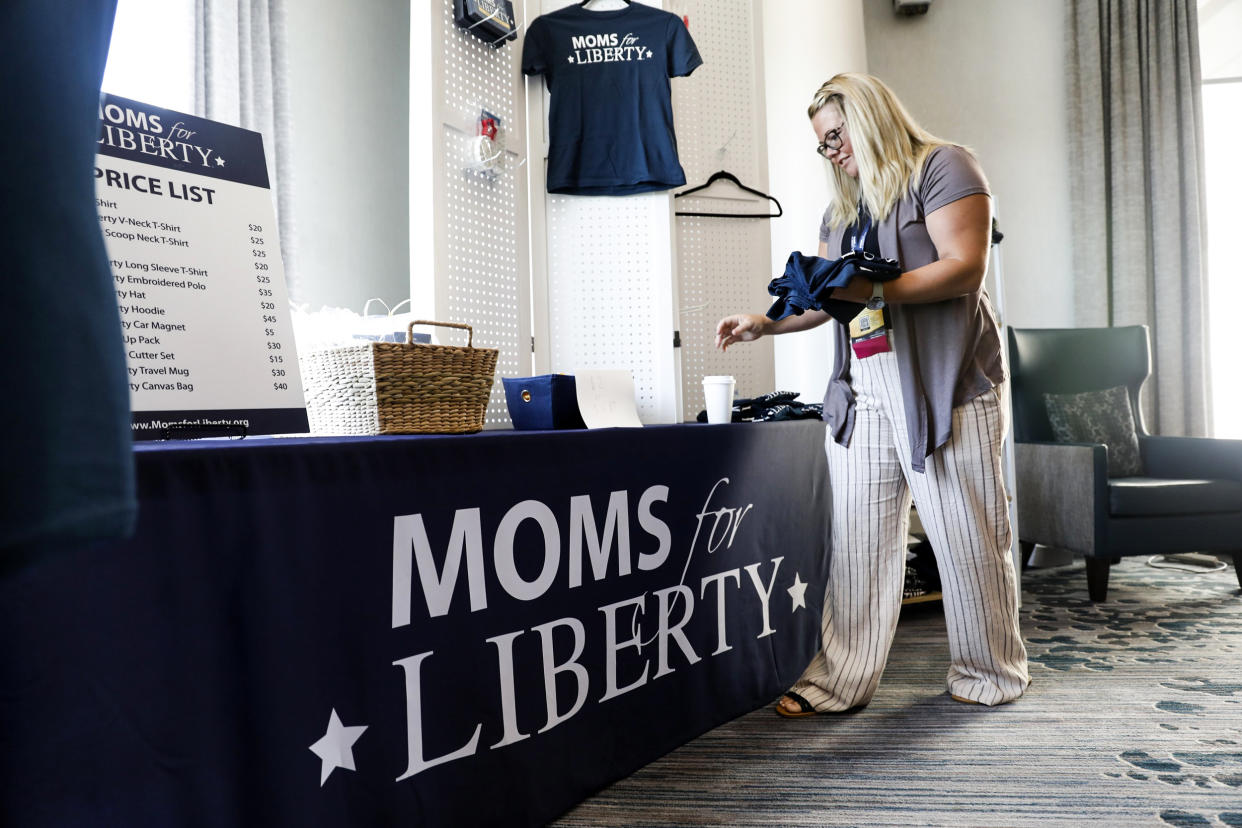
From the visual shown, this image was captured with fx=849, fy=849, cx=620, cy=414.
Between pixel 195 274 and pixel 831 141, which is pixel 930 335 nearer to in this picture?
pixel 831 141

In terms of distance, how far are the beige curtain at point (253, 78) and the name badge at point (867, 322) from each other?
193 cm

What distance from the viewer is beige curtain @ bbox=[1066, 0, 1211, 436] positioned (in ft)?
14.0

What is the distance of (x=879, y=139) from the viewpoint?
1819mm

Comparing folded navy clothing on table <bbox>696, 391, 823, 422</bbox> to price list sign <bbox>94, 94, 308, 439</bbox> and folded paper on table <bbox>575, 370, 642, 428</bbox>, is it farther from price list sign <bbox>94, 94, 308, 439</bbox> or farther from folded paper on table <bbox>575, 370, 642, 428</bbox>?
price list sign <bbox>94, 94, 308, 439</bbox>

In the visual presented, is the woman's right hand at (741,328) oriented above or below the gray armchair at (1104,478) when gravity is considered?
above

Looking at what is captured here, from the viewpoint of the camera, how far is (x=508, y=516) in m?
1.38

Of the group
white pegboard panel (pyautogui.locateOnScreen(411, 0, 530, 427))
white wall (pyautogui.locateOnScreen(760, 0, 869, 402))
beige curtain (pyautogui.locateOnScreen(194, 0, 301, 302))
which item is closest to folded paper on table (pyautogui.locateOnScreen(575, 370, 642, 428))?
white pegboard panel (pyautogui.locateOnScreen(411, 0, 530, 427))

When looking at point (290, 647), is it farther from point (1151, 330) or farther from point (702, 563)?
point (1151, 330)

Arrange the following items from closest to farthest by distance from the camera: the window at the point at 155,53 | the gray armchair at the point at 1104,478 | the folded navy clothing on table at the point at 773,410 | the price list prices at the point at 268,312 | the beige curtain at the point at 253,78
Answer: the price list prices at the point at 268,312, the folded navy clothing on table at the point at 773,410, the window at the point at 155,53, the beige curtain at the point at 253,78, the gray armchair at the point at 1104,478

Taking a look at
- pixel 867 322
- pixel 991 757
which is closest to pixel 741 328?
pixel 867 322

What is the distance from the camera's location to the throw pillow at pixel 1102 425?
3.51 metres

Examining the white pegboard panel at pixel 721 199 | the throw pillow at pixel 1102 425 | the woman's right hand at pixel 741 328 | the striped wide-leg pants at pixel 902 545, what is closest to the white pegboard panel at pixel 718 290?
the white pegboard panel at pixel 721 199

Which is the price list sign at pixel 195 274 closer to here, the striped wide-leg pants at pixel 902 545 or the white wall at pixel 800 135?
the striped wide-leg pants at pixel 902 545

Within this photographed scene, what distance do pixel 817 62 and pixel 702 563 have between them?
117 inches
